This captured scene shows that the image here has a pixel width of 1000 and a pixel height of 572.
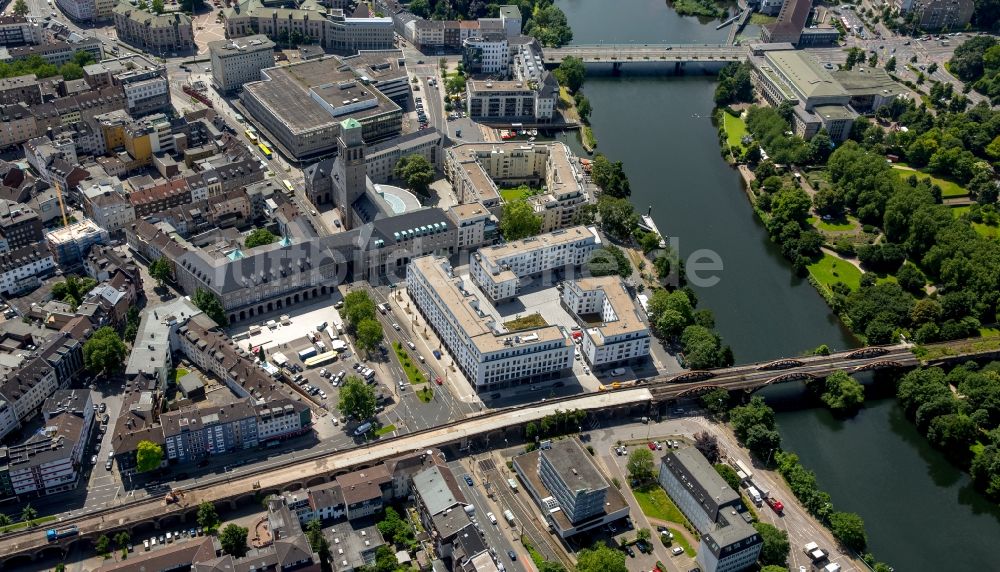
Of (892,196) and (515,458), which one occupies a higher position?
(892,196)

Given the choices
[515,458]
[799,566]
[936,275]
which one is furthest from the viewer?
[936,275]

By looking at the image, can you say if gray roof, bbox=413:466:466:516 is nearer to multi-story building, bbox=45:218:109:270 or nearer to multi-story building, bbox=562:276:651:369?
multi-story building, bbox=562:276:651:369

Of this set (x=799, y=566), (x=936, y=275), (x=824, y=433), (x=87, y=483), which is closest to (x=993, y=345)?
(x=936, y=275)

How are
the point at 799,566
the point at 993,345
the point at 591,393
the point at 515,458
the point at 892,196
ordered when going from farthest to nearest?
the point at 892,196, the point at 993,345, the point at 591,393, the point at 515,458, the point at 799,566

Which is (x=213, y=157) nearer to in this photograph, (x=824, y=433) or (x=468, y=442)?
(x=468, y=442)

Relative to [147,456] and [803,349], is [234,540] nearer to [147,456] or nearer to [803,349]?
[147,456]

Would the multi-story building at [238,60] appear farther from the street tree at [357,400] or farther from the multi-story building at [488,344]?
the street tree at [357,400]
